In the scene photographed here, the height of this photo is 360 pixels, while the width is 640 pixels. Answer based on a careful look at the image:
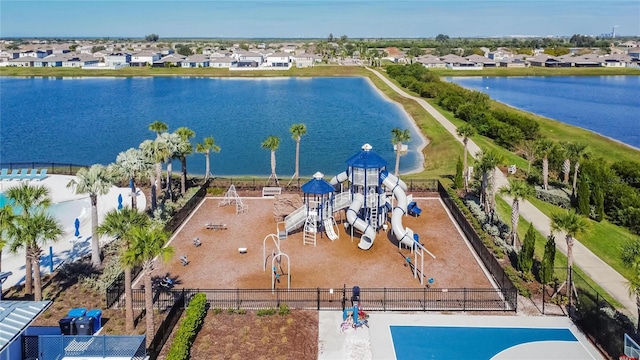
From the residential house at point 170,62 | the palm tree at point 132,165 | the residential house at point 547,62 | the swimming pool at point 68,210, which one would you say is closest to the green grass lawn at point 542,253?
the palm tree at point 132,165

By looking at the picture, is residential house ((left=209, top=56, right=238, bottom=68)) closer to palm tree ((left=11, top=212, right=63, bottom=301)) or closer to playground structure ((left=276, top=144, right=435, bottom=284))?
playground structure ((left=276, top=144, right=435, bottom=284))

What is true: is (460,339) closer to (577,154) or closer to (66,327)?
(66,327)

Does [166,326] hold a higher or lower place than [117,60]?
lower

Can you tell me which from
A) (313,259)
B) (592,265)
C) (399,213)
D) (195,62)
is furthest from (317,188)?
(195,62)

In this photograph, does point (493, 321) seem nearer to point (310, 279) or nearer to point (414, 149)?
point (310, 279)

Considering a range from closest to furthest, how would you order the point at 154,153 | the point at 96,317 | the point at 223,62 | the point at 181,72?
1. the point at 96,317
2. the point at 154,153
3. the point at 181,72
4. the point at 223,62
